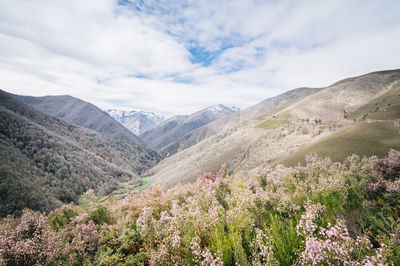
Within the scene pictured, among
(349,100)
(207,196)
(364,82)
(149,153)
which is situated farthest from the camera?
(149,153)

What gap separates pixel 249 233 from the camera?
3354 mm

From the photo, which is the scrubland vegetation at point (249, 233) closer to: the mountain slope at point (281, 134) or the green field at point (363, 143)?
the green field at point (363, 143)

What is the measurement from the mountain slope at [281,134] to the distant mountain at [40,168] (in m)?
32.4

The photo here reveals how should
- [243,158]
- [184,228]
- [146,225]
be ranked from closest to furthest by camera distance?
1. [184,228]
2. [146,225]
3. [243,158]

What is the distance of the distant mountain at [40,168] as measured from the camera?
4141cm

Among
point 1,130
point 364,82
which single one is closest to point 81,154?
point 1,130

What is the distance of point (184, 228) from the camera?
11.8ft

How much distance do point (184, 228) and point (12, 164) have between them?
76.2 m

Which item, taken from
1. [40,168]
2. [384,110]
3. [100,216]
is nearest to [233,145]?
[384,110]

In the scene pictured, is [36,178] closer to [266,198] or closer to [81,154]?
[81,154]

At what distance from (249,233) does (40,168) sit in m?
86.4

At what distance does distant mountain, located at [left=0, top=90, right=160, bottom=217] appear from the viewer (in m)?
41.4

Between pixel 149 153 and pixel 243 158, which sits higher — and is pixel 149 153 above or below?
below

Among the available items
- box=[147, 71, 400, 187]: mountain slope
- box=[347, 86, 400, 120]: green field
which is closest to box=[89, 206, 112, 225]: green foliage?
box=[147, 71, 400, 187]: mountain slope
